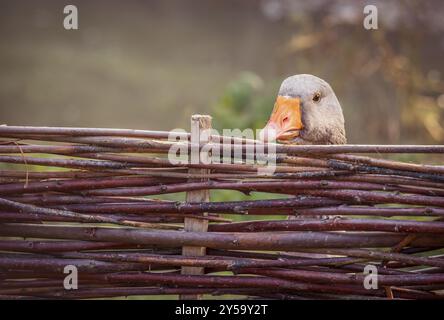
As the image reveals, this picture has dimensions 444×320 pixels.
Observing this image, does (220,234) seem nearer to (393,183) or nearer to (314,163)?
(314,163)

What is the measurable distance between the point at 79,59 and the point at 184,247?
4718 mm

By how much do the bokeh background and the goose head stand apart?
1.24m

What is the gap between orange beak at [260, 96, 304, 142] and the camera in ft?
5.09

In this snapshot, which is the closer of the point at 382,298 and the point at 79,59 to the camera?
the point at 382,298

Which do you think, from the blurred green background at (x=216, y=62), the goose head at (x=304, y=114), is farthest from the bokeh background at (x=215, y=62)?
the goose head at (x=304, y=114)

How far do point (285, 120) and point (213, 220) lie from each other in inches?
12.9

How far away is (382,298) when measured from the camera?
56.1 inches

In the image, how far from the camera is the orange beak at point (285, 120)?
1553mm

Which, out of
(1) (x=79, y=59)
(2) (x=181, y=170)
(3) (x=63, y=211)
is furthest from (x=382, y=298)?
(1) (x=79, y=59)

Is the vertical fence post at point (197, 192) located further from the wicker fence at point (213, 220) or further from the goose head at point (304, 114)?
the goose head at point (304, 114)

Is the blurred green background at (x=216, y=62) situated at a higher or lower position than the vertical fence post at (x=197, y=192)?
higher

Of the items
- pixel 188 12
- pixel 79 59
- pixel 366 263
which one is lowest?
pixel 366 263

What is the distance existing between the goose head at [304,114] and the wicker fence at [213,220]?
216mm

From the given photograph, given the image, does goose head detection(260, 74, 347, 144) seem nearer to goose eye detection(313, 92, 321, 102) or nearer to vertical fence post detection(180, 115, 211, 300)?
goose eye detection(313, 92, 321, 102)
